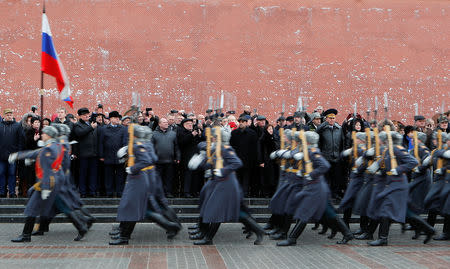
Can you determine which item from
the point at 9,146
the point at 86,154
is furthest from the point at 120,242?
the point at 9,146

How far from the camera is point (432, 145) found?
11.5m

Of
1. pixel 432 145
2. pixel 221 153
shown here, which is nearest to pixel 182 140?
pixel 221 153

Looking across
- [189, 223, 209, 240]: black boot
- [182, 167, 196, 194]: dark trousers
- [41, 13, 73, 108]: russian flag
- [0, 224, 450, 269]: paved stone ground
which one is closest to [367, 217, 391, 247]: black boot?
[0, 224, 450, 269]: paved stone ground

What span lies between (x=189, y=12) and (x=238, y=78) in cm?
325

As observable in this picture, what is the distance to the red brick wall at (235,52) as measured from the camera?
2195 cm

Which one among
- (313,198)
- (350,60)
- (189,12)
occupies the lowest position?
(313,198)

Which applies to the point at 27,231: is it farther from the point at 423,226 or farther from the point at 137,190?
the point at 423,226

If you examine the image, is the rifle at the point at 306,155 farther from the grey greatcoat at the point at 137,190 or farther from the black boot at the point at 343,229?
the grey greatcoat at the point at 137,190

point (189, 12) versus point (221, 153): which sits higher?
point (189, 12)

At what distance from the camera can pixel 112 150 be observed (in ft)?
40.0

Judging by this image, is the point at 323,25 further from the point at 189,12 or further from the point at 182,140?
the point at 182,140

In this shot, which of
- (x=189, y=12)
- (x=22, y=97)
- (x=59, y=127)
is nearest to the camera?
(x=59, y=127)

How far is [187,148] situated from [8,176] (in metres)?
3.75

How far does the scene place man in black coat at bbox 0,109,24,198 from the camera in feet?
40.0
